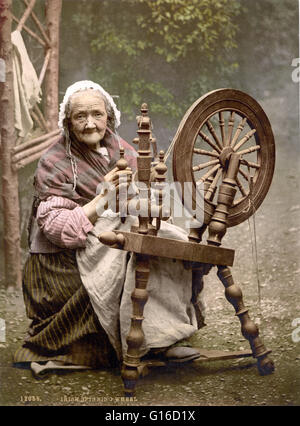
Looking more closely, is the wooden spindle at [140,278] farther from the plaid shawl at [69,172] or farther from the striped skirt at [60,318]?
the plaid shawl at [69,172]

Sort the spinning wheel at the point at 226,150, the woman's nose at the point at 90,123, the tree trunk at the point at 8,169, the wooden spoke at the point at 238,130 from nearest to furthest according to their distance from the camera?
the spinning wheel at the point at 226,150 → the wooden spoke at the point at 238,130 → the woman's nose at the point at 90,123 → the tree trunk at the point at 8,169

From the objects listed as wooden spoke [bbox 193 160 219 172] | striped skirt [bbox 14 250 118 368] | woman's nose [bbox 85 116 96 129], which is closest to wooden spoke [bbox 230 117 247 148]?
wooden spoke [bbox 193 160 219 172]

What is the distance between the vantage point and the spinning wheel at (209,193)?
260cm

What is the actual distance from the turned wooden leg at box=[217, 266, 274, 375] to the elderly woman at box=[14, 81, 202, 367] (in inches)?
9.0

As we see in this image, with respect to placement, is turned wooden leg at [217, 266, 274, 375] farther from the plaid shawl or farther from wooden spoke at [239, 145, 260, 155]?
the plaid shawl

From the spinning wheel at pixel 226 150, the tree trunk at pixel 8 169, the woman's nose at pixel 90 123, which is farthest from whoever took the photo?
the tree trunk at pixel 8 169

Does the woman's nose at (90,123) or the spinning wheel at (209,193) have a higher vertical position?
the woman's nose at (90,123)

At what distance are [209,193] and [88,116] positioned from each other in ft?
2.18

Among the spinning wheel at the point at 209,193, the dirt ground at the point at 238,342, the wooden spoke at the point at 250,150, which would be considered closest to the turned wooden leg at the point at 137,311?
the spinning wheel at the point at 209,193

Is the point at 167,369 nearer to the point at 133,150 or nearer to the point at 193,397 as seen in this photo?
the point at 193,397

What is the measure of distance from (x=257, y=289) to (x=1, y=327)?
126 cm

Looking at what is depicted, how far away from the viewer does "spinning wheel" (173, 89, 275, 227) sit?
2.74 meters

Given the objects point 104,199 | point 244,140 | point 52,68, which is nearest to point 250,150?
point 244,140

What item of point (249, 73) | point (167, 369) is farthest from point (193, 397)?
point (249, 73)
